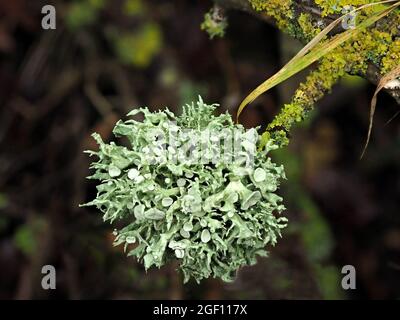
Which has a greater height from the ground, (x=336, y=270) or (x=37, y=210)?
(x=37, y=210)

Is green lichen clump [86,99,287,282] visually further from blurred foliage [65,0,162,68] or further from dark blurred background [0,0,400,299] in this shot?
blurred foliage [65,0,162,68]

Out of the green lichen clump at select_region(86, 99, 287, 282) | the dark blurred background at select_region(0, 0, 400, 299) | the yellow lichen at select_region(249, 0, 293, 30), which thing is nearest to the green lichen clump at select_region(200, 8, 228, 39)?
the yellow lichen at select_region(249, 0, 293, 30)

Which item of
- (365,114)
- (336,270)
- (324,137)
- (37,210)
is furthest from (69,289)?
(365,114)

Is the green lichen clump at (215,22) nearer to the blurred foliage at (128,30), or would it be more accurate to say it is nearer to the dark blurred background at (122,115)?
the dark blurred background at (122,115)

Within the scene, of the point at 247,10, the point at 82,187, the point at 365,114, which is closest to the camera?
the point at 247,10

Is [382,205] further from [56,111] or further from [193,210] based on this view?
[193,210]

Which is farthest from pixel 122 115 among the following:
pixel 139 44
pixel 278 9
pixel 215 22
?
pixel 278 9

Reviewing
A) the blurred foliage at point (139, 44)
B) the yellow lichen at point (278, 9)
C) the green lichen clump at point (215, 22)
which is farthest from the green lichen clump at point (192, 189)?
the blurred foliage at point (139, 44)
